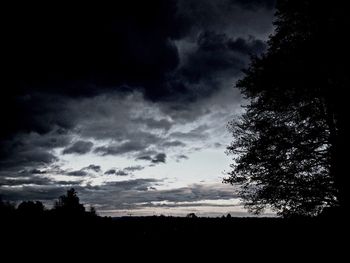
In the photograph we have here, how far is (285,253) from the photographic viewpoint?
970 centimetres

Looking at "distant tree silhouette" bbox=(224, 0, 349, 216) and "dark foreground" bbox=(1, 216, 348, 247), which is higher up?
"distant tree silhouette" bbox=(224, 0, 349, 216)

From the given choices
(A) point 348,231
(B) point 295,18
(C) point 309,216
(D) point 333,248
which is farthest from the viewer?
(B) point 295,18

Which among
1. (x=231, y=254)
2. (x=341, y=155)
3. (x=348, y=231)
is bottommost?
(x=231, y=254)

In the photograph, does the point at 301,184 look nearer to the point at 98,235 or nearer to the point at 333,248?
the point at 333,248

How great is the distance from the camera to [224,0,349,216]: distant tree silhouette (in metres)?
12.2

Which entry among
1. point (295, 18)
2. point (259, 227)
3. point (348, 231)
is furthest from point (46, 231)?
point (295, 18)

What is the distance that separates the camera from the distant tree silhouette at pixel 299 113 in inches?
482

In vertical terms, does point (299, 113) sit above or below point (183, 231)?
above

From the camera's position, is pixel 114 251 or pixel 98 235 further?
pixel 98 235

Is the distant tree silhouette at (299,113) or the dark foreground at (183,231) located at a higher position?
the distant tree silhouette at (299,113)

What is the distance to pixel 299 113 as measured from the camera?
13266mm

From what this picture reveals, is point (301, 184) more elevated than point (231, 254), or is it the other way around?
point (301, 184)

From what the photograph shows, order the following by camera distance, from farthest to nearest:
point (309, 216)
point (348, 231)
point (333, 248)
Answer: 1. point (309, 216)
2. point (348, 231)
3. point (333, 248)

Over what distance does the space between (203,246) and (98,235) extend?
12.2 feet
